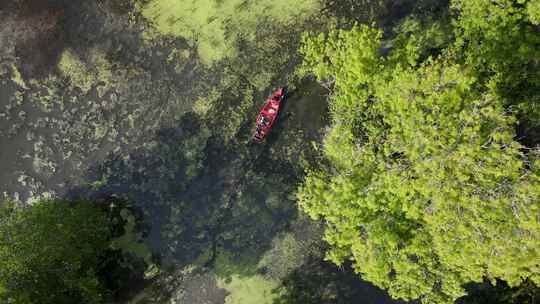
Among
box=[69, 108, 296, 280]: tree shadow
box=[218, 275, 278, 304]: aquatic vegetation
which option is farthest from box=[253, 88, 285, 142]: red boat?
box=[218, 275, 278, 304]: aquatic vegetation

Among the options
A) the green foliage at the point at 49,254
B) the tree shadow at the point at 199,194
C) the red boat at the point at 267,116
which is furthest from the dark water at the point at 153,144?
the green foliage at the point at 49,254

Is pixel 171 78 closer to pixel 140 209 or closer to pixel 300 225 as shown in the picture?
pixel 140 209

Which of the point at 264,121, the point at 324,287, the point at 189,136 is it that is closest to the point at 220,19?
the point at 264,121

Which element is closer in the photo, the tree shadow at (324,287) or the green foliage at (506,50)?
the green foliage at (506,50)

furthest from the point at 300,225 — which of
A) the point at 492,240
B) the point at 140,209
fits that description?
the point at 492,240

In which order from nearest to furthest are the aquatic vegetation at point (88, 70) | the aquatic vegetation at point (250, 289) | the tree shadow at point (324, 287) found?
the tree shadow at point (324, 287) < the aquatic vegetation at point (250, 289) < the aquatic vegetation at point (88, 70)

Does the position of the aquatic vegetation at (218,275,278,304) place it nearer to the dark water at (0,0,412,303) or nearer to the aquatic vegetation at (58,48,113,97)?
the dark water at (0,0,412,303)

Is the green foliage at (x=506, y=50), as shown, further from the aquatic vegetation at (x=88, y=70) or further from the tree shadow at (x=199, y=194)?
the aquatic vegetation at (x=88, y=70)
